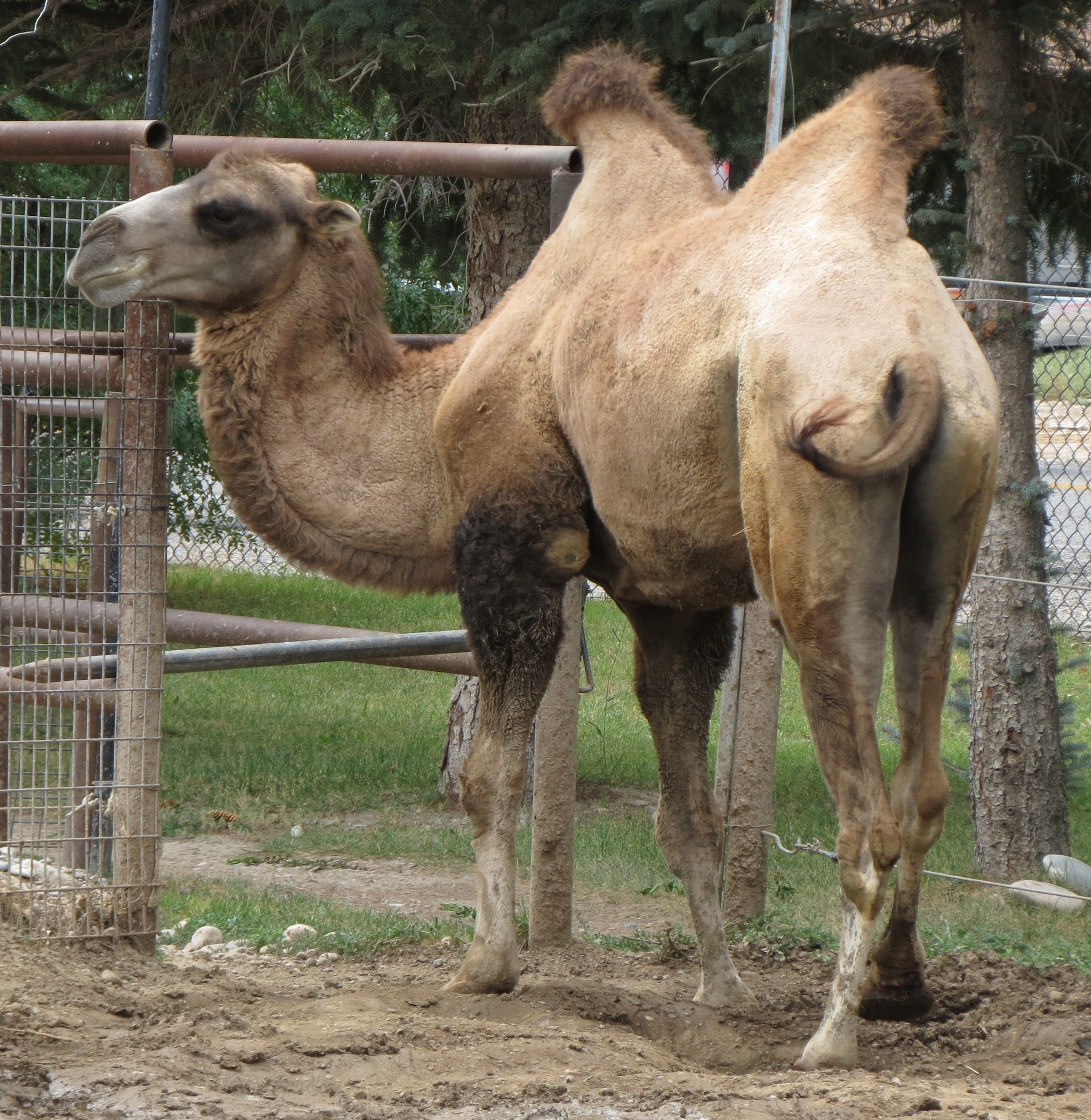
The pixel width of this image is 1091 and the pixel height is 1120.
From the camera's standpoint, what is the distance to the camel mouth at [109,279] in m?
4.82

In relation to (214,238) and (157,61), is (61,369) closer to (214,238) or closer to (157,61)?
(214,238)

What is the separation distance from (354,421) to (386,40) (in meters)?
2.84

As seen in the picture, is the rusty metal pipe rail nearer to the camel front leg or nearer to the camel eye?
the camel eye

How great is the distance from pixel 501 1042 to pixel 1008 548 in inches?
173

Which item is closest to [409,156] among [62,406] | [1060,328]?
[62,406]

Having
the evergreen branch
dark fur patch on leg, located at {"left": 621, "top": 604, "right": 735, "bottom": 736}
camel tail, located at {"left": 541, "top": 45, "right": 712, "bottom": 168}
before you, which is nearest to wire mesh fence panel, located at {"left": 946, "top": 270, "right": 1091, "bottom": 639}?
camel tail, located at {"left": 541, "top": 45, "right": 712, "bottom": 168}

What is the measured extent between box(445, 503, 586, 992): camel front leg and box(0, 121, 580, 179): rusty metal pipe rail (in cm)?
142

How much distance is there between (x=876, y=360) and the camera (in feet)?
12.2

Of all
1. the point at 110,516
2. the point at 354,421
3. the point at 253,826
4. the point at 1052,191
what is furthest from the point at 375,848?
the point at 1052,191

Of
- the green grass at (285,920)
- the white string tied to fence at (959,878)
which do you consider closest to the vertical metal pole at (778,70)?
the white string tied to fence at (959,878)

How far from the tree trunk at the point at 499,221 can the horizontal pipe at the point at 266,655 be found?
3.10 m

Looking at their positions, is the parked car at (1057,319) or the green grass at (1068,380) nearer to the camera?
the parked car at (1057,319)

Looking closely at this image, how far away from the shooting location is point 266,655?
210 inches

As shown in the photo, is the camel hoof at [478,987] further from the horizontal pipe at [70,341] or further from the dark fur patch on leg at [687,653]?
the horizontal pipe at [70,341]
